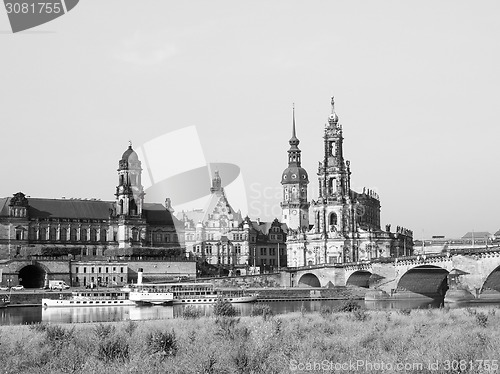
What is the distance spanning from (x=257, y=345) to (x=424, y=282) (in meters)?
66.5

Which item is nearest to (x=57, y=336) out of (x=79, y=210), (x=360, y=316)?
(x=360, y=316)

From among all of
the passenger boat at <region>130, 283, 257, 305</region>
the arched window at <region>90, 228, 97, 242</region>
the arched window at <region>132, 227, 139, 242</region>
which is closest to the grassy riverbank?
the passenger boat at <region>130, 283, 257, 305</region>

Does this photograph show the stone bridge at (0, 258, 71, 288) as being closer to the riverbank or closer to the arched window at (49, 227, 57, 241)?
the arched window at (49, 227, 57, 241)

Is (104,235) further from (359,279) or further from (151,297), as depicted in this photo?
(151,297)

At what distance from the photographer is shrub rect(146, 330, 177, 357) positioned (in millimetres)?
24044

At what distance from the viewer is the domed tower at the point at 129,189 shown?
117m

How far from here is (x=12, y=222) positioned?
110 metres

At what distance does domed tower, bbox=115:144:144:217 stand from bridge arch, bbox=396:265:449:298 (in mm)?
44588

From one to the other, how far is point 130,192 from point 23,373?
3811 inches

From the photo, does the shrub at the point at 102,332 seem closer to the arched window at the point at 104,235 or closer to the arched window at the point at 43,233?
the arched window at the point at 43,233

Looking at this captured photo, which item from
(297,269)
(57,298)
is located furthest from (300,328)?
(297,269)

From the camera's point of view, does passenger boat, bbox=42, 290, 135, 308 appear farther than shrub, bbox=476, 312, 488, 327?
Yes

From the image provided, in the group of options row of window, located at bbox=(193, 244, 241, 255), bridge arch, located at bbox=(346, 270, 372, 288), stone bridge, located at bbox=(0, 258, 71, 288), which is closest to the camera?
stone bridge, located at bbox=(0, 258, 71, 288)

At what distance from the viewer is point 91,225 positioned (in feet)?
384
